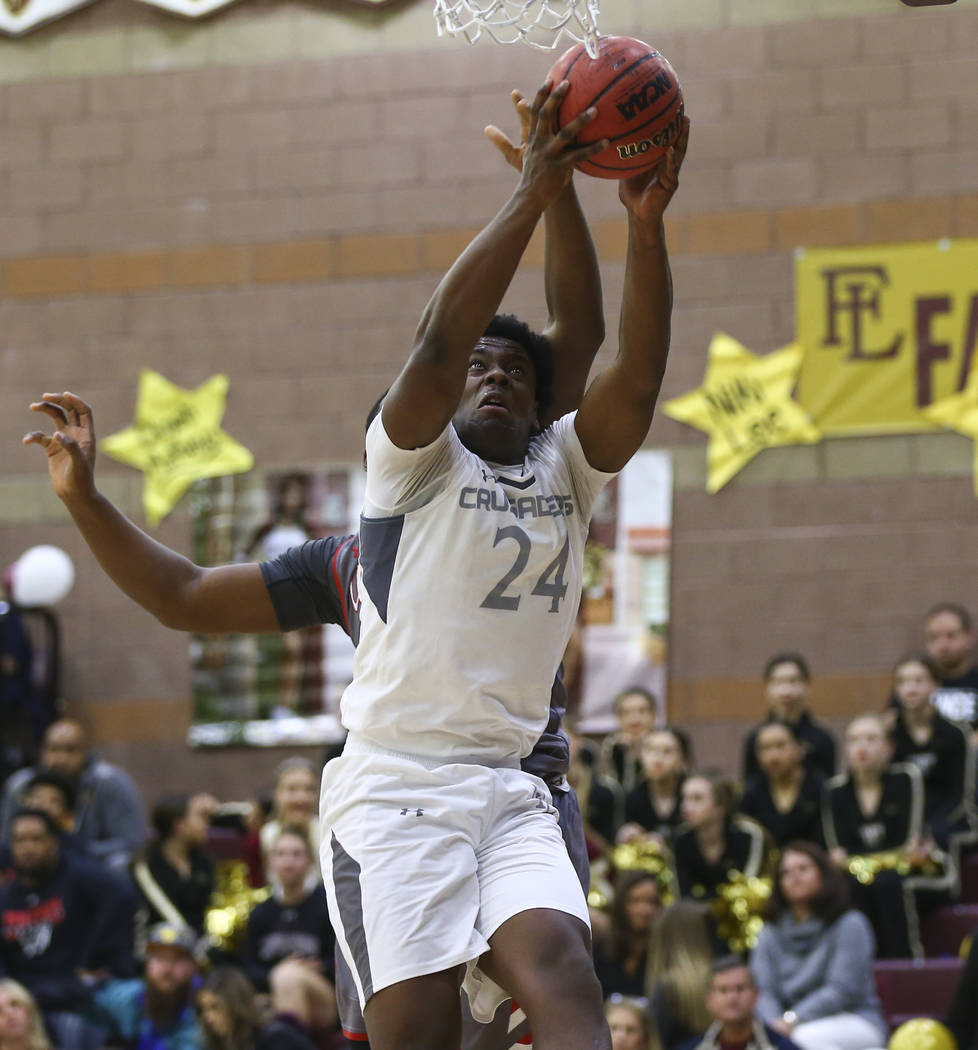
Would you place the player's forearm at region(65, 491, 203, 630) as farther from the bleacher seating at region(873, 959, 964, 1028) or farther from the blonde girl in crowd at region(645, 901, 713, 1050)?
the bleacher seating at region(873, 959, 964, 1028)

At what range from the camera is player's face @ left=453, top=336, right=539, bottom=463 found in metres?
3.88

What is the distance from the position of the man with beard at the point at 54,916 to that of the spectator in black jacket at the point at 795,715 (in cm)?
326

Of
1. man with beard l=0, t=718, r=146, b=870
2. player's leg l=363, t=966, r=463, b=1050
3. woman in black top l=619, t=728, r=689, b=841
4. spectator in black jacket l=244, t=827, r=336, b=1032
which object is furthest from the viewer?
man with beard l=0, t=718, r=146, b=870

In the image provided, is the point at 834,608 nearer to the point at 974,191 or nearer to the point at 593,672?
A: the point at 593,672

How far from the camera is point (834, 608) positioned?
35.3ft

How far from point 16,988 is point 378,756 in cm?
429

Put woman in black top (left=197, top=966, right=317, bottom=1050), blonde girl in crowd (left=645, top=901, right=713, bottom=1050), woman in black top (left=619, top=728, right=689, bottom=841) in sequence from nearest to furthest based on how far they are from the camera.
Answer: blonde girl in crowd (left=645, top=901, right=713, bottom=1050), woman in black top (left=197, top=966, right=317, bottom=1050), woman in black top (left=619, top=728, right=689, bottom=841)

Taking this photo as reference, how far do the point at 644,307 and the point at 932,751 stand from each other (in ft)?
17.8

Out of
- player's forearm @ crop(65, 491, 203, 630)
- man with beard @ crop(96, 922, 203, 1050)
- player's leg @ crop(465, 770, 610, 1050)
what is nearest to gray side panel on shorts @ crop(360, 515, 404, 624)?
player's leg @ crop(465, 770, 610, 1050)

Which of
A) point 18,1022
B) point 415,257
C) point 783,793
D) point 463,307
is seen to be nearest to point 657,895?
point 783,793

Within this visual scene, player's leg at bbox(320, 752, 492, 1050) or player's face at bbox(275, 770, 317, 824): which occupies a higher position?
player's leg at bbox(320, 752, 492, 1050)

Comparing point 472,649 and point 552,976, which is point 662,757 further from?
point 552,976

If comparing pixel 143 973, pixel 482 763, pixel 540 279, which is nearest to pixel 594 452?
pixel 482 763

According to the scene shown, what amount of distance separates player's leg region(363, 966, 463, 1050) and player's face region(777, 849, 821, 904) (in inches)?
165
